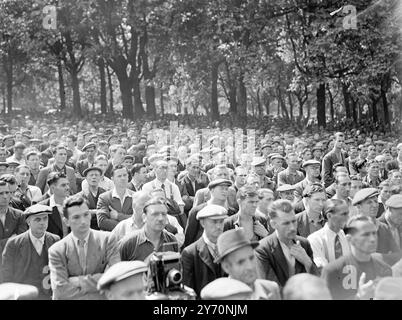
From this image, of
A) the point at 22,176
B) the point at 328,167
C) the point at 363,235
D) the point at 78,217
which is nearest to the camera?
the point at 363,235

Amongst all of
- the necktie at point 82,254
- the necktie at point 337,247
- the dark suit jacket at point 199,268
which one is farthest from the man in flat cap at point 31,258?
the necktie at point 337,247

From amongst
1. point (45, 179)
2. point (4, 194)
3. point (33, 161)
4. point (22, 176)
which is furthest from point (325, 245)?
point (33, 161)

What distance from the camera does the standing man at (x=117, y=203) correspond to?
753 cm

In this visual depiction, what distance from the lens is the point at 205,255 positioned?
5543mm

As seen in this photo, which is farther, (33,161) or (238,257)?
(33,161)

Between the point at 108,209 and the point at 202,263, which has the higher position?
the point at 108,209

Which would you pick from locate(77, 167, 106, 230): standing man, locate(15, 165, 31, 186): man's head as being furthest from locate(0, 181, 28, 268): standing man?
locate(15, 165, 31, 186): man's head

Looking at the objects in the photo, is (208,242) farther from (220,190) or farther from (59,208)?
(59,208)

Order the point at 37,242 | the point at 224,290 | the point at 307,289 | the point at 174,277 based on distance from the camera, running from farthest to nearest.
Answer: the point at 37,242 → the point at 174,277 → the point at 224,290 → the point at 307,289

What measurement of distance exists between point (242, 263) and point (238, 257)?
6 cm

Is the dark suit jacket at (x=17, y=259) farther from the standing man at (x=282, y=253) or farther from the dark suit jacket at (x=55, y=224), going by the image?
the standing man at (x=282, y=253)

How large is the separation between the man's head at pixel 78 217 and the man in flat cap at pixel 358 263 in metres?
2.14

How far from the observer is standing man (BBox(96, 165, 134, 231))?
753 centimetres

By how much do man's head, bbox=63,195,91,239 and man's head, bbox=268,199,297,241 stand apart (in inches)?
69.2
